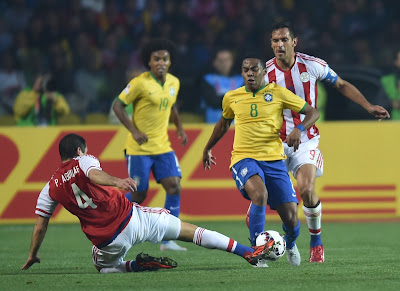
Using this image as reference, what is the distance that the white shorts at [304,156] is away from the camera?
8.49m

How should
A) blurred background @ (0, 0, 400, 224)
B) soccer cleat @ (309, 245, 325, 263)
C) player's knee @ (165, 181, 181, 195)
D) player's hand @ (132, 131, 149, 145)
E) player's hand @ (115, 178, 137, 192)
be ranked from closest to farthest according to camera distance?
player's hand @ (115, 178, 137, 192) < soccer cleat @ (309, 245, 325, 263) < player's hand @ (132, 131, 149, 145) < player's knee @ (165, 181, 181, 195) < blurred background @ (0, 0, 400, 224)

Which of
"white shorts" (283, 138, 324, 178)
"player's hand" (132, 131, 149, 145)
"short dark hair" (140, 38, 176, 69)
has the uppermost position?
"short dark hair" (140, 38, 176, 69)

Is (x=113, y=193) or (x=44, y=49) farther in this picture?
(x=44, y=49)

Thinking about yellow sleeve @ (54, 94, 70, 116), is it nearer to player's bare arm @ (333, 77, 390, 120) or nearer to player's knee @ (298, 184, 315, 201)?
player's bare arm @ (333, 77, 390, 120)

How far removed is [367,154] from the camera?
12727 millimetres

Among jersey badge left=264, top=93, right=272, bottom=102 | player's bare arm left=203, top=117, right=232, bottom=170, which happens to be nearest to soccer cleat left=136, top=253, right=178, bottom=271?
player's bare arm left=203, top=117, right=232, bottom=170

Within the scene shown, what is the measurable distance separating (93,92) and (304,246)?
22.8 ft

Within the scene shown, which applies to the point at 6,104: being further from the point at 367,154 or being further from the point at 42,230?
the point at 42,230

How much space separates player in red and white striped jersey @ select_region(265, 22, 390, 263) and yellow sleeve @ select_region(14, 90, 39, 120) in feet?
19.1

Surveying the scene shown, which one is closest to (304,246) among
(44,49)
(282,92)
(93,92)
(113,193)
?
(282,92)

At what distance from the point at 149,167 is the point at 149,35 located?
715cm

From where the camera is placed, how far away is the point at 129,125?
9688 millimetres

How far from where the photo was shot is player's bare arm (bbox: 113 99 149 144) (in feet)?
31.4

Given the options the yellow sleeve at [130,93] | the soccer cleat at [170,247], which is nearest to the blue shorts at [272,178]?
the soccer cleat at [170,247]
